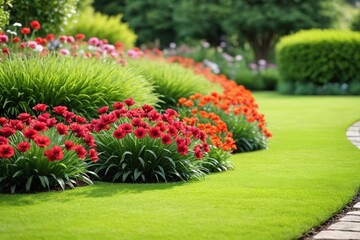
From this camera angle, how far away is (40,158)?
7059 millimetres

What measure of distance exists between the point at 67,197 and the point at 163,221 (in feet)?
4.20

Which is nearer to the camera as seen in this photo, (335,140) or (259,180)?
(259,180)

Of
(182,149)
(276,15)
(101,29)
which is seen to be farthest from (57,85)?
(276,15)

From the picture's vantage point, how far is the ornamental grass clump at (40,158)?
6.89m

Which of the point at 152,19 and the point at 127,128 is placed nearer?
the point at 127,128

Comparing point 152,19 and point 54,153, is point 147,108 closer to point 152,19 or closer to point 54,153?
point 54,153

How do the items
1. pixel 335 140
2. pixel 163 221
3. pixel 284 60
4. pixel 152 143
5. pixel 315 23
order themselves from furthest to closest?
pixel 315 23
pixel 284 60
pixel 335 140
pixel 152 143
pixel 163 221

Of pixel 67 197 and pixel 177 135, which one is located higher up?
pixel 177 135

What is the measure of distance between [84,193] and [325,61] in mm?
16248

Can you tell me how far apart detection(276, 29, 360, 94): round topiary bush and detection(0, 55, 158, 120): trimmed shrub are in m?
13.5

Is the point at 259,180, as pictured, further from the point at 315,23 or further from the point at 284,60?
the point at 315,23

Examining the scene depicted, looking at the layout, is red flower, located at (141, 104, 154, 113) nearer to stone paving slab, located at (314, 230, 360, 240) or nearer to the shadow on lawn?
the shadow on lawn

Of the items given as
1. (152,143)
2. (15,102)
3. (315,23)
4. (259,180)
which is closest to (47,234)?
(152,143)

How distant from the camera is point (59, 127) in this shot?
718cm
